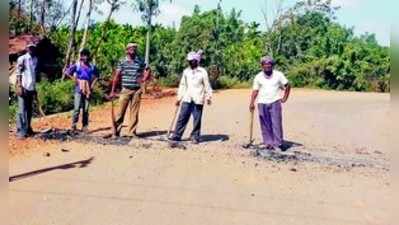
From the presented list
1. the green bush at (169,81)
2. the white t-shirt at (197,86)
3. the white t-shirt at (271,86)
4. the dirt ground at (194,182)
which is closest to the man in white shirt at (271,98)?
the white t-shirt at (271,86)

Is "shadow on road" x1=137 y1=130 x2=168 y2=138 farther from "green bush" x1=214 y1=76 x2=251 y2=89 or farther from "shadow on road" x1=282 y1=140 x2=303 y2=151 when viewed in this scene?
"green bush" x1=214 y1=76 x2=251 y2=89

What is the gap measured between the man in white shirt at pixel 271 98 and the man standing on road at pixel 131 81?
201 cm

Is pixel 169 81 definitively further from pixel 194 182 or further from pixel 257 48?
pixel 194 182

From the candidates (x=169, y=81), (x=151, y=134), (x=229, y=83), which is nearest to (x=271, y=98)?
(x=151, y=134)

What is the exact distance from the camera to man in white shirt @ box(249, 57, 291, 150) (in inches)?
393

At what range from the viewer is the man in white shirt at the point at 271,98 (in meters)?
9.98

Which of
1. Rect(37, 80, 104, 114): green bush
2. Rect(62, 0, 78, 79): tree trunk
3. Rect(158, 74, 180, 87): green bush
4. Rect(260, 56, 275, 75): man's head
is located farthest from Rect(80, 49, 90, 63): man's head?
Rect(158, 74, 180, 87): green bush

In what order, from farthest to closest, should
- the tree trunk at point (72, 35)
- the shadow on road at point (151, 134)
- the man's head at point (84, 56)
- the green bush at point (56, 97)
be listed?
the tree trunk at point (72, 35), the green bush at point (56, 97), the shadow on road at point (151, 134), the man's head at point (84, 56)

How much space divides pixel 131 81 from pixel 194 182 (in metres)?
3.30

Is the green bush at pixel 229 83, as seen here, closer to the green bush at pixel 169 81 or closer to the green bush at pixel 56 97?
the green bush at pixel 169 81

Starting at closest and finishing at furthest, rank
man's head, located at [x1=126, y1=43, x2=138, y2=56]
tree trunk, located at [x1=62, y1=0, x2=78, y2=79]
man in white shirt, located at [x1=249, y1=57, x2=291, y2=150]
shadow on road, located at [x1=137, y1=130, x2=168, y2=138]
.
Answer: man in white shirt, located at [x1=249, y1=57, x2=291, y2=150] < man's head, located at [x1=126, y1=43, x2=138, y2=56] < shadow on road, located at [x1=137, y1=130, x2=168, y2=138] < tree trunk, located at [x1=62, y1=0, x2=78, y2=79]

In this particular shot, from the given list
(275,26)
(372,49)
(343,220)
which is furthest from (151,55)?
(343,220)

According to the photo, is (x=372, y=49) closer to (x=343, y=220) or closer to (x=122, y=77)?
(x=122, y=77)

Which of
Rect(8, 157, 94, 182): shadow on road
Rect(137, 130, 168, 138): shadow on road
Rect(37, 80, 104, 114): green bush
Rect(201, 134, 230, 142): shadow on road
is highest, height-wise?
Rect(37, 80, 104, 114): green bush
